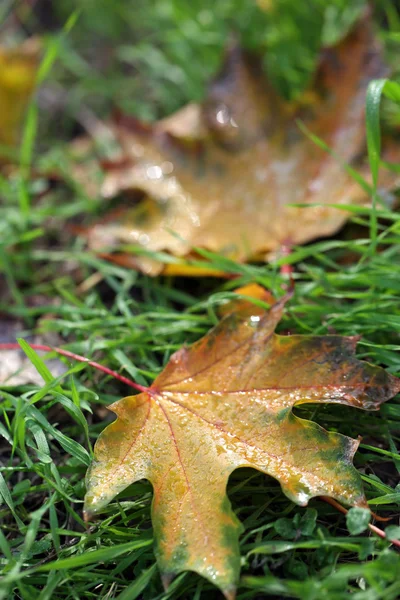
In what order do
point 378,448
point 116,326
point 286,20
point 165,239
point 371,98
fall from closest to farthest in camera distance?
point 378,448
point 371,98
point 116,326
point 165,239
point 286,20

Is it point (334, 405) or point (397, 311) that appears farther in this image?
point (397, 311)

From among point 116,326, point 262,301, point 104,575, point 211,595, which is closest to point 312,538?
point 211,595

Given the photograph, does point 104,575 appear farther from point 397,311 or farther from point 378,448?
point 397,311

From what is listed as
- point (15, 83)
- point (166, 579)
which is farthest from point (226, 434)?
point (15, 83)

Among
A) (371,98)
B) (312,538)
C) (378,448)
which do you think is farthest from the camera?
(371,98)

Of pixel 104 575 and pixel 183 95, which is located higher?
pixel 183 95

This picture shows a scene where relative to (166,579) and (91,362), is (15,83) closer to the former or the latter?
(91,362)

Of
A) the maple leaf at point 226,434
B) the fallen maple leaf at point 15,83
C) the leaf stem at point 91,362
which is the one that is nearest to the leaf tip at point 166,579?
the maple leaf at point 226,434
